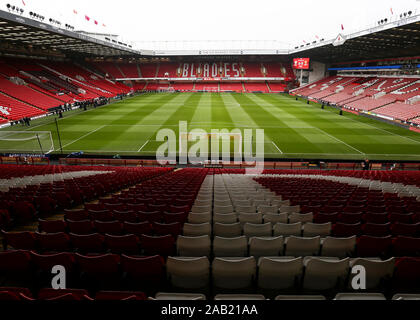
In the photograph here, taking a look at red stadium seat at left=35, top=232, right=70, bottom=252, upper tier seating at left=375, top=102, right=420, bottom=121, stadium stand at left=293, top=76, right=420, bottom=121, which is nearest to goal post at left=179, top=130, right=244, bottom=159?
red stadium seat at left=35, top=232, right=70, bottom=252

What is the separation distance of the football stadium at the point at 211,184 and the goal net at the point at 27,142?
30 cm

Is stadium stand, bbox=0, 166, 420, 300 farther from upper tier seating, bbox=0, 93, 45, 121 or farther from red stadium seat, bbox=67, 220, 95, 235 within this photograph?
upper tier seating, bbox=0, 93, 45, 121

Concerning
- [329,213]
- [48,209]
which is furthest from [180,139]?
[329,213]

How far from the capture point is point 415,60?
45.6 metres

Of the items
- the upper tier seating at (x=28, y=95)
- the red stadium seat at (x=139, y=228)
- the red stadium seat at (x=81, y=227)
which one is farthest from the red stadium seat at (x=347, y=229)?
the upper tier seating at (x=28, y=95)

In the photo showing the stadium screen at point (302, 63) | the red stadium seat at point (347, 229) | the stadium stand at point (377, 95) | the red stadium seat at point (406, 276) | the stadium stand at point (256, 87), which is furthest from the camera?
the stadium stand at point (256, 87)

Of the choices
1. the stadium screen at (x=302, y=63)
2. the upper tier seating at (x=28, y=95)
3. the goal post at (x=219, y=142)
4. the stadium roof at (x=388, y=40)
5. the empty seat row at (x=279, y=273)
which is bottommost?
the empty seat row at (x=279, y=273)

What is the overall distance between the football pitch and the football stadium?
0.30 metres

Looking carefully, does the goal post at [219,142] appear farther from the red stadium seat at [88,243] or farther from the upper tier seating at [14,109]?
the upper tier seating at [14,109]

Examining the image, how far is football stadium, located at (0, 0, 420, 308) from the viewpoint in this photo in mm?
3664

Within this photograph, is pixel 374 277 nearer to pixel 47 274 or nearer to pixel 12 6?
pixel 47 274

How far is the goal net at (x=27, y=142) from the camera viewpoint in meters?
24.2

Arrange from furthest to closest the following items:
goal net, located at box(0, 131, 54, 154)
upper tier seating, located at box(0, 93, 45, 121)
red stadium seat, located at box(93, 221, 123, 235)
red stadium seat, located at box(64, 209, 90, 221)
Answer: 1. upper tier seating, located at box(0, 93, 45, 121)
2. goal net, located at box(0, 131, 54, 154)
3. red stadium seat, located at box(64, 209, 90, 221)
4. red stadium seat, located at box(93, 221, 123, 235)
